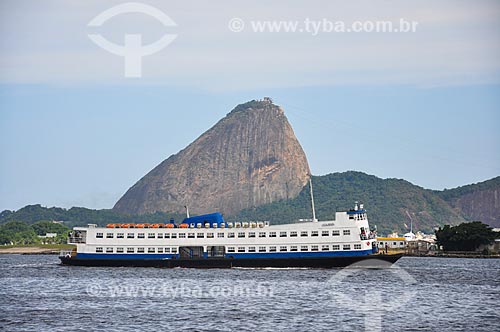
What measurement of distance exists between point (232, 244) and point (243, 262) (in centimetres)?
260

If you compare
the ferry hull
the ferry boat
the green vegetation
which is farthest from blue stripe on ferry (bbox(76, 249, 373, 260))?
the green vegetation

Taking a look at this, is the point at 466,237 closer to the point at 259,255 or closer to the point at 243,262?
the point at 259,255

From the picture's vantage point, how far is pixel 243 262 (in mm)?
98688

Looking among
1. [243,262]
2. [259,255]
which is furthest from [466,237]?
[243,262]

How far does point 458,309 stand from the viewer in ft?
199

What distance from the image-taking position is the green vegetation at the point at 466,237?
145 meters

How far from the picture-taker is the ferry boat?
317 feet

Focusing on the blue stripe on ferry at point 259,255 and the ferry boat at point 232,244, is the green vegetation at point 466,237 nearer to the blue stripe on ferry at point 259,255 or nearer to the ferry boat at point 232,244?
the ferry boat at point 232,244

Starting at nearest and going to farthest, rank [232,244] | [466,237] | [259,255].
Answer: [259,255] < [232,244] < [466,237]

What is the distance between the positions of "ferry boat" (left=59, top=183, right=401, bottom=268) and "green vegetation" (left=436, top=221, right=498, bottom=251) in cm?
5070

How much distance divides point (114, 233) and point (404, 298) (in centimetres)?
4501

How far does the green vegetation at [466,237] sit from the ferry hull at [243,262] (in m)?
50.6

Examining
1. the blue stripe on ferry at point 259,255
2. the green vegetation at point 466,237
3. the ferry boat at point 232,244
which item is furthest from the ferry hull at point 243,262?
the green vegetation at point 466,237

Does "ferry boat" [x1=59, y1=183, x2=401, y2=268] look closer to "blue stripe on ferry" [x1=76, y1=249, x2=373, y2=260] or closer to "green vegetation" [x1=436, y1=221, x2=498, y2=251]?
"blue stripe on ferry" [x1=76, y1=249, x2=373, y2=260]
